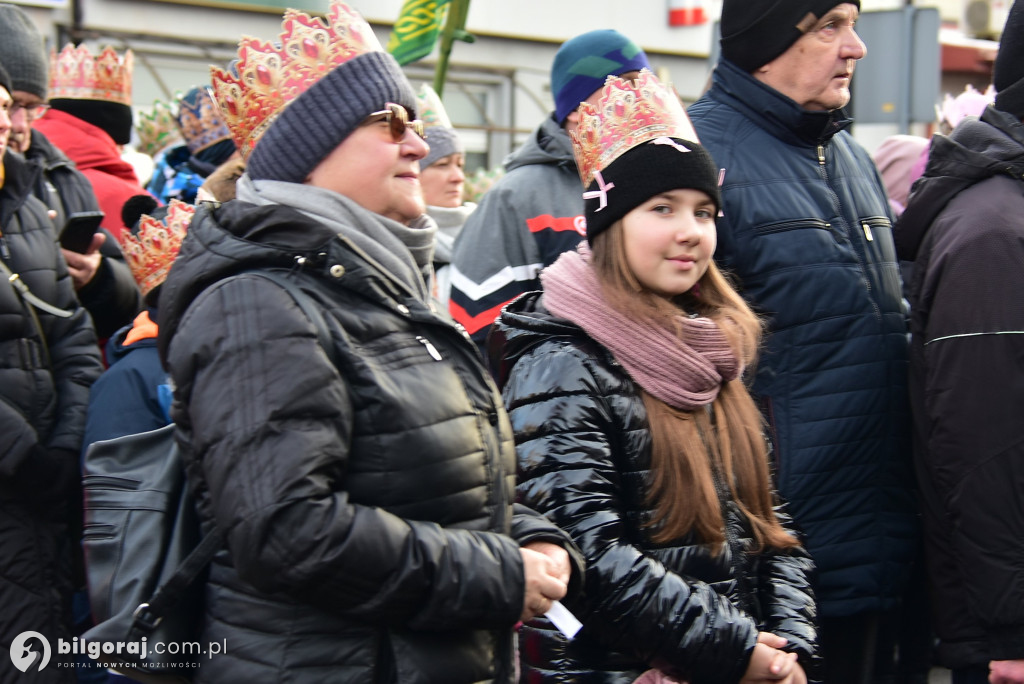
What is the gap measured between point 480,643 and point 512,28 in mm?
12345

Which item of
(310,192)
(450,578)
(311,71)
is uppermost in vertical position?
(311,71)

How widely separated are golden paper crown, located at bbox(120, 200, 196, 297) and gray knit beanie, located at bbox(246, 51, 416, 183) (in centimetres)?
154

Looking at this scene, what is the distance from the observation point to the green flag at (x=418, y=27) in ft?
22.7

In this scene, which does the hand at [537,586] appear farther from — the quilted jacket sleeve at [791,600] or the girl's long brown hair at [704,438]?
the quilted jacket sleeve at [791,600]

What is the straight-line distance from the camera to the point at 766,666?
2713 millimetres

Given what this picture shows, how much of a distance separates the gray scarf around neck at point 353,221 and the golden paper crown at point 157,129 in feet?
18.6

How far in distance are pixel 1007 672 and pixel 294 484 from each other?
1.96 meters

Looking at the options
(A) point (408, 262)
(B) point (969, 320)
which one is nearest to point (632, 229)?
(A) point (408, 262)

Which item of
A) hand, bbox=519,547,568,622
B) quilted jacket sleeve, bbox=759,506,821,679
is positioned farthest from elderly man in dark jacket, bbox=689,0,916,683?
hand, bbox=519,547,568,622

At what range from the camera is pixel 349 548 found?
6.89 ft

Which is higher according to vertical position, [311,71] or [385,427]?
[311,71]

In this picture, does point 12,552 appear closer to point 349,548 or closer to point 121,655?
point 121,655

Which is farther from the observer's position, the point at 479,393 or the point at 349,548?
the point at 479,393

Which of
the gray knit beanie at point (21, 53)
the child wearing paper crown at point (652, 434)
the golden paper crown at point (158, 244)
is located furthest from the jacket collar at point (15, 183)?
the child wearing paper crown at point (652, 434)
